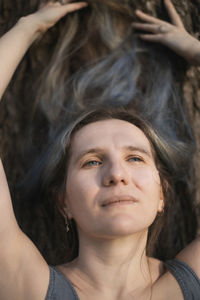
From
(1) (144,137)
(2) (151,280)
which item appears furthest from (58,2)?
(2) (151,280)

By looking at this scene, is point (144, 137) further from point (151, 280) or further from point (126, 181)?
point (151, 280)

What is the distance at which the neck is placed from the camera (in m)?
1.83

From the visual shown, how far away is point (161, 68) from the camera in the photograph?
2.36 meters

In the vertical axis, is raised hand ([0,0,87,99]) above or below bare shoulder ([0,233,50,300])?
above

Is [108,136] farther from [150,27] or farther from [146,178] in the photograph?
[150,27]

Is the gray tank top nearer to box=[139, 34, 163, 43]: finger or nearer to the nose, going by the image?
the nose

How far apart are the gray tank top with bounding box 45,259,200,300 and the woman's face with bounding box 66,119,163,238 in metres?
0.22

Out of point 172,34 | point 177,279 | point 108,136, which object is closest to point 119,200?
point 108,136

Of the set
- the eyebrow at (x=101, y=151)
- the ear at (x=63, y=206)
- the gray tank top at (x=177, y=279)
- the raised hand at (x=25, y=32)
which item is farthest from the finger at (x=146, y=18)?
the gray tank top at (x=177, y=279)

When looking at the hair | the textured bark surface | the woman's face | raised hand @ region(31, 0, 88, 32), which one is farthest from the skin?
raised hand @ region(31, 0, 88, 32)

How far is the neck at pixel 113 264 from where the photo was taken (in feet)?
6.02

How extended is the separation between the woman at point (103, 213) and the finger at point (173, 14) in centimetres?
58

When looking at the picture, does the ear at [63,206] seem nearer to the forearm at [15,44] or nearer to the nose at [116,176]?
the nose at [116,176]

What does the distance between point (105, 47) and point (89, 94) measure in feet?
0.89
